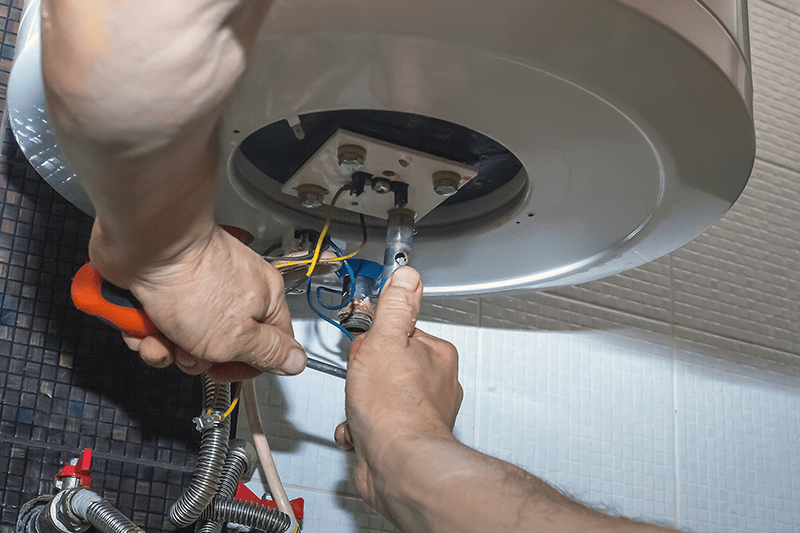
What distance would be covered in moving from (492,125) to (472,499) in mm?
282

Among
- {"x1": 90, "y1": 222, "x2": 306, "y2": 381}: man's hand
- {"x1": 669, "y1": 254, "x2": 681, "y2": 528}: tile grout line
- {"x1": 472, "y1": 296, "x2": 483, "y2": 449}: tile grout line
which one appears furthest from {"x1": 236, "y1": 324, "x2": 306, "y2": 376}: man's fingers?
{"x1": 669, "y1": 254, "x2": 681, "y2": 528}: tile grout line

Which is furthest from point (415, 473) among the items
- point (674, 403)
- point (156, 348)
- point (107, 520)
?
point (674, 403)

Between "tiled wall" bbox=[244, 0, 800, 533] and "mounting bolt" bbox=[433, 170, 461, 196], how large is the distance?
0.38 m

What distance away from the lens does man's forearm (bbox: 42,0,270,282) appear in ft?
1.10

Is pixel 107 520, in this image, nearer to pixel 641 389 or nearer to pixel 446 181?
pixel 446 181

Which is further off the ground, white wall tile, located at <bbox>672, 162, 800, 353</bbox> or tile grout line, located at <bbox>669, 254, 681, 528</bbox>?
white wall tile, located at <bbox>672, 162, 800, 353</bbox>

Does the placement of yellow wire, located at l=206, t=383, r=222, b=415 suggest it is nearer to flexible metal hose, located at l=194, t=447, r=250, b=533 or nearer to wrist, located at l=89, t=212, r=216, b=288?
flexible metal hose, located at l=194, t=447, r=250, b=533

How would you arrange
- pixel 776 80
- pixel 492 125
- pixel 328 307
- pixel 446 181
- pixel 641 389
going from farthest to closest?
1. pixel 776 80
2. pixel 641 389
3. pixel 328 307
4. pixel 446 181
5. pixel 492 125

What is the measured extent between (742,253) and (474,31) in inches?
45.9

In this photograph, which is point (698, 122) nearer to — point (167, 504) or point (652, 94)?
point (652, 94)

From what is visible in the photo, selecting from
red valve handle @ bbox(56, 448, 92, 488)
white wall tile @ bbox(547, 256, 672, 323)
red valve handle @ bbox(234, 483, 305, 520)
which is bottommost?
red valve handle @ bbox(234, 483, 305, 520)

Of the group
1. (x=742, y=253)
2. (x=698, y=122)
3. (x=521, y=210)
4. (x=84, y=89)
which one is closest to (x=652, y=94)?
(x=698, y=122)

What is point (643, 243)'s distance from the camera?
753mm

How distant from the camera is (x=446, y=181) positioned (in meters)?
0.69
